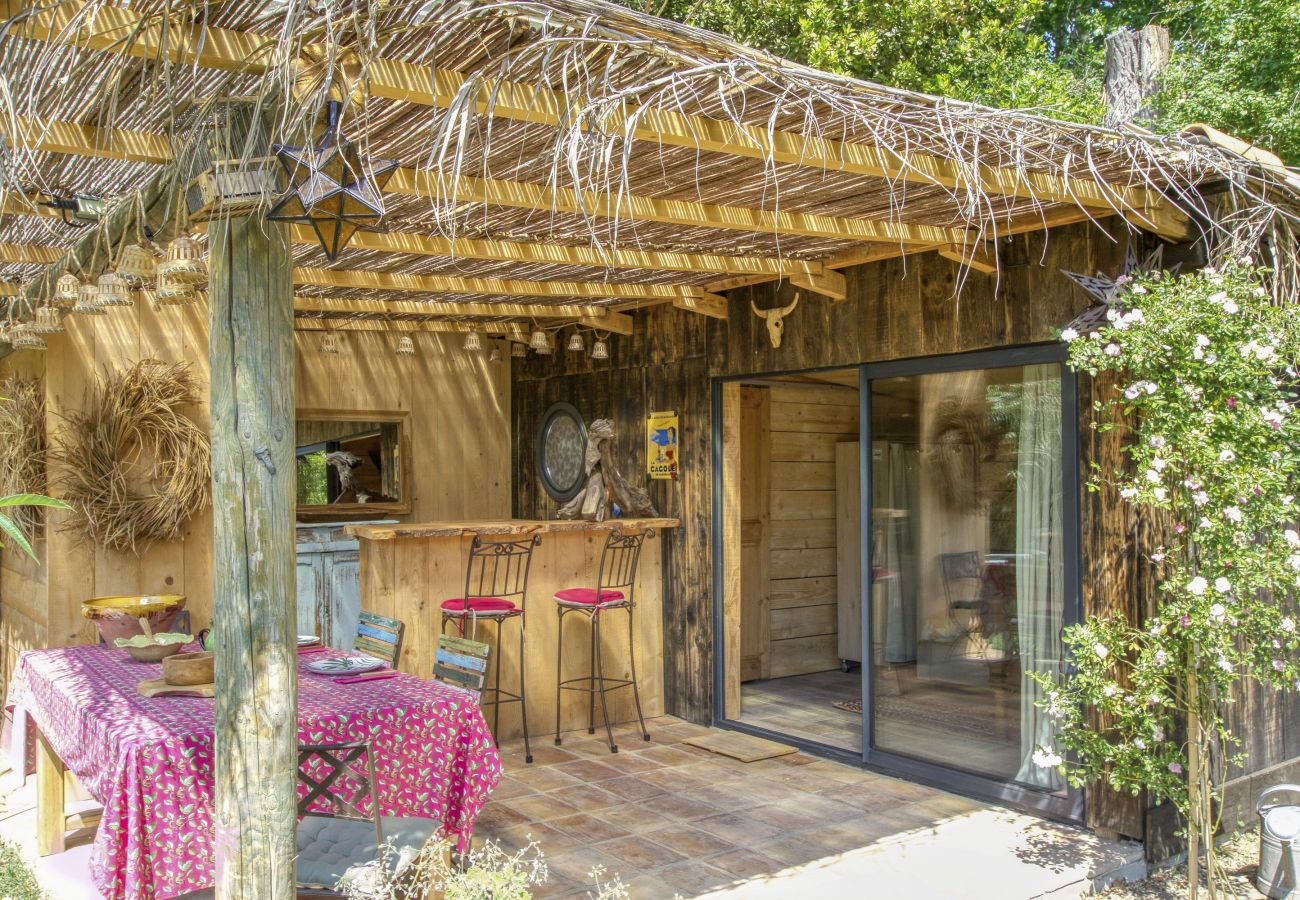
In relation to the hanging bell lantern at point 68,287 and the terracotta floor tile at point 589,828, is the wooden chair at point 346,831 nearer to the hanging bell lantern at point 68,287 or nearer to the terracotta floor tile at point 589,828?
the terracotta floor tile at point 589,828

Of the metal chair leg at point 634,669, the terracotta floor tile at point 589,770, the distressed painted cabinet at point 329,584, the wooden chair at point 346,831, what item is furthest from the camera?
the distressed painted cabinet at point 329,584

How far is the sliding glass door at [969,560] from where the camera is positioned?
4266mm

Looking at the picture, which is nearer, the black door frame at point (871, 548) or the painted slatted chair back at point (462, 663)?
the painted slatted chair back at point (462, 663)

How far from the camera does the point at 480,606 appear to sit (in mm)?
5227

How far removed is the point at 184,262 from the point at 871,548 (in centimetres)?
323

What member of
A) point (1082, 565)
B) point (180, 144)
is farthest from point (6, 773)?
point (1082, 565)

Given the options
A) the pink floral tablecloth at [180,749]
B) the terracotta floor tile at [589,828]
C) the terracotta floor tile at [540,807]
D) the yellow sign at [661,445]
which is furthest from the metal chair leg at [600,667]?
the pink floral tablecloth at [180,749]

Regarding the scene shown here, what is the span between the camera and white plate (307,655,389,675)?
11.8 ft

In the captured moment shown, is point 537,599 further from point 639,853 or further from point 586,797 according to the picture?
point 639,853

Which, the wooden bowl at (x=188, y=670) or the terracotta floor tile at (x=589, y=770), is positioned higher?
the wooden bowl at (x=188, y=670)

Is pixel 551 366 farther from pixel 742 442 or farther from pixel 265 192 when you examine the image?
pixel 265 192

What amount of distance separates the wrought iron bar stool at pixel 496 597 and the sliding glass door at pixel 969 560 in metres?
1.76

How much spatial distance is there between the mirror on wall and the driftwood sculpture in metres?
1.35

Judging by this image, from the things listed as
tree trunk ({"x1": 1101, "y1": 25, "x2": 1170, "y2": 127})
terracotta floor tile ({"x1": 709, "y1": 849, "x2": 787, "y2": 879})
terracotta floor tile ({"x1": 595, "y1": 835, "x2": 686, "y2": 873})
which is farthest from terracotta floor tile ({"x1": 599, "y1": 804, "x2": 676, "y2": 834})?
tree trunk ({"x1": 1101, "y1": 25, "x2": 1170, "y2": 127})
